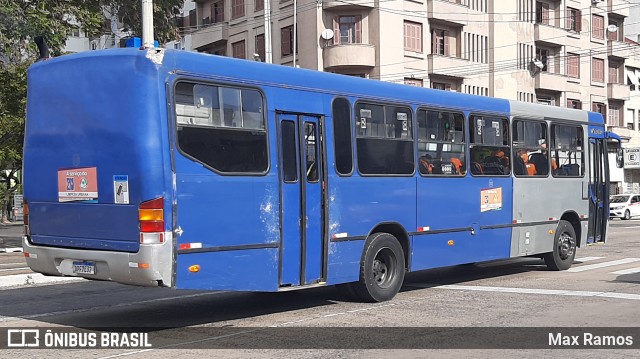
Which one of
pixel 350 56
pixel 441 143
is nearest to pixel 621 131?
pixel 350 56

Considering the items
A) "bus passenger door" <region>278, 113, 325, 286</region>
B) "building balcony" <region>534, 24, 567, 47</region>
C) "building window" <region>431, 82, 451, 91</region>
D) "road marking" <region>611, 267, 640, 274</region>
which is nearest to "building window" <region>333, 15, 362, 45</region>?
"building window" <region>431, 82, 451, 91</region>

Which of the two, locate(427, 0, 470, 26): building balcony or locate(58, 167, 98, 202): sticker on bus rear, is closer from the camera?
locate(58, 167, 98, 202): sticker on bus rear

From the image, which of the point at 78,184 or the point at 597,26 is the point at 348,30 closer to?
the point at 597,26

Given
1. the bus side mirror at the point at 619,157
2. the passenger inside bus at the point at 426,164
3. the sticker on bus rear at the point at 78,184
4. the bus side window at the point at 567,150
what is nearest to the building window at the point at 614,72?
the bus side mirror at the point at 619,157

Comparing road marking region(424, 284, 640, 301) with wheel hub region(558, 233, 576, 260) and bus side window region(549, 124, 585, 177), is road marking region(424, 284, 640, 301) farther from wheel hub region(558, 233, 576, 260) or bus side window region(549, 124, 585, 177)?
bus side window region(549, 124, 585, 177)

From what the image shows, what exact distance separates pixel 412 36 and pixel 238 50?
10385mm

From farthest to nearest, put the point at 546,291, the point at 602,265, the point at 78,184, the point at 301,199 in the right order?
the point at 602,265
the point at 546,291
the point at 301,199
the point at 78,184

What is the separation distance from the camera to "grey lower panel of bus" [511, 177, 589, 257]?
14.5m

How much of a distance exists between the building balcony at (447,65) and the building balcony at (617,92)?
18.8 m

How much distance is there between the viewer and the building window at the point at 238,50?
4562 cm

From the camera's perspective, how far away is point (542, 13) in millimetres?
52594

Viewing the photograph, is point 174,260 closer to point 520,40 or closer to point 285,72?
point 285,72

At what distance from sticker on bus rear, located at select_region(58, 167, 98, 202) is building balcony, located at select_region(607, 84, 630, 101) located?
185 feet

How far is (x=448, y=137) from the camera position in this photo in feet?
42.3
